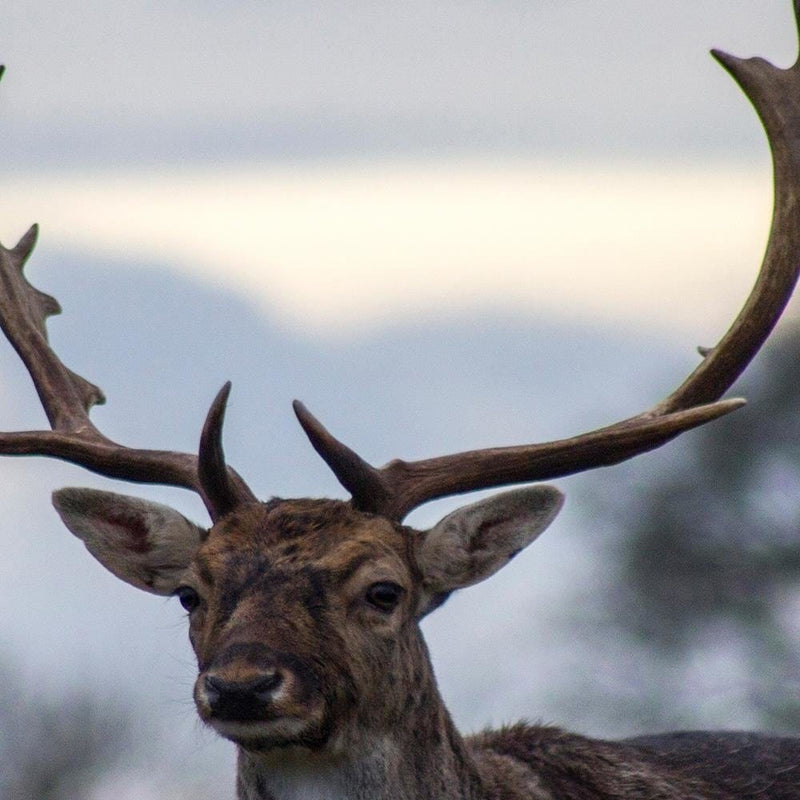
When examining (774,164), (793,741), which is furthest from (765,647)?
(774,164)

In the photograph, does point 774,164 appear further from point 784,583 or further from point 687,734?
point 784,583

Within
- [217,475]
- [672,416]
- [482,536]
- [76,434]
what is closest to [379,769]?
[482,536]

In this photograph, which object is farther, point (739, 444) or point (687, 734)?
point (739, 444)

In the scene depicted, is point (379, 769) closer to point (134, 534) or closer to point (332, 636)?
point (332, 636)

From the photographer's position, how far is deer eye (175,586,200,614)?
9.38m

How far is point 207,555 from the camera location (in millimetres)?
9375

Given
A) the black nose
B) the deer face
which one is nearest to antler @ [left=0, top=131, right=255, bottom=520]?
the deer face

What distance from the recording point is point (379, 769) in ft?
30.0

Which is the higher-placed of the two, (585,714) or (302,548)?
(585,714)

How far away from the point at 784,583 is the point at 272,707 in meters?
13.7

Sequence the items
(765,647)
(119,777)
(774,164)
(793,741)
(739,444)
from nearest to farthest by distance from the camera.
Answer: (774,164), (793,741), (119,777), (765,647), (739,444)

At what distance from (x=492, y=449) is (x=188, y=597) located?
142 centimetres

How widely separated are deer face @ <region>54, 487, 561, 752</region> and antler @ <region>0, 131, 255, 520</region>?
7.2 inches

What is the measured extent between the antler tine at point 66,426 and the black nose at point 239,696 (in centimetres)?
128
